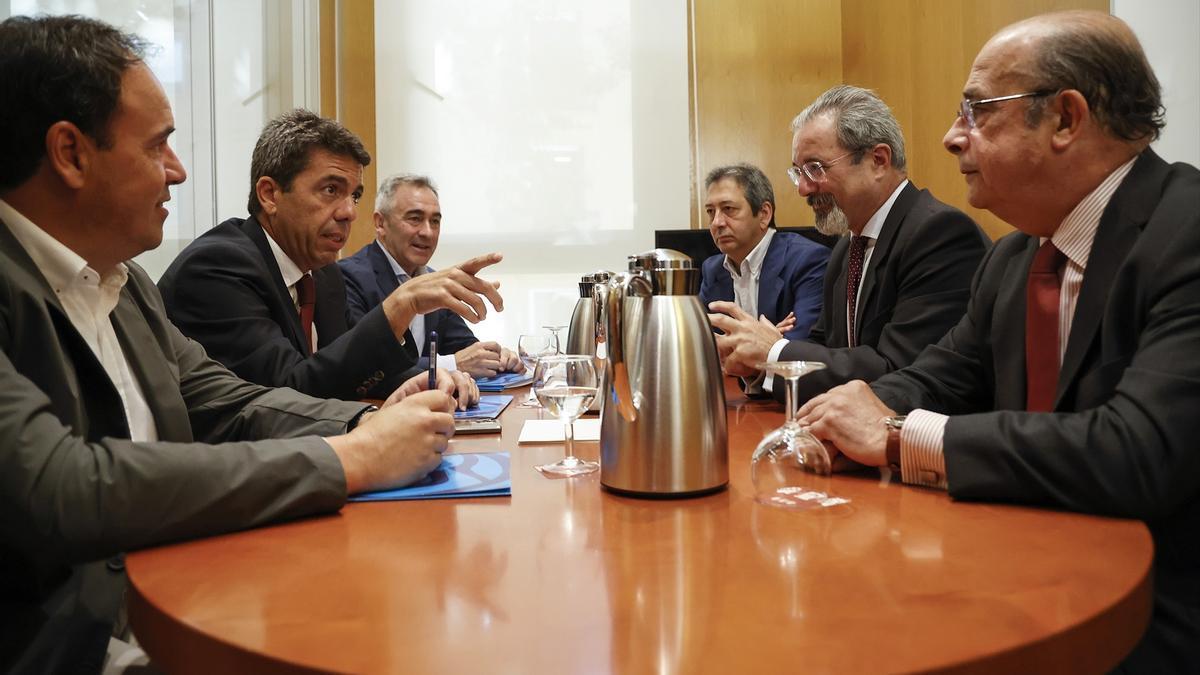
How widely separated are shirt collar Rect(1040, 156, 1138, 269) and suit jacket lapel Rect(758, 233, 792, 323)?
2.97 metres

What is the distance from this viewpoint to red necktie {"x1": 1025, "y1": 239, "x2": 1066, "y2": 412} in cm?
146

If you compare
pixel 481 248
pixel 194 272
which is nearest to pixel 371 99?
pixel 481 248

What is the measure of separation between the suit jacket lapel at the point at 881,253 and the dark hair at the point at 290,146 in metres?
1.76

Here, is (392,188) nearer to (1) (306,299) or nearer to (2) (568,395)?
(1) (306,299)

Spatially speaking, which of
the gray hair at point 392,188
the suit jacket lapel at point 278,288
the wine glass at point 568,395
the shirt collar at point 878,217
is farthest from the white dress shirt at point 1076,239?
the gray hair at point 392,188

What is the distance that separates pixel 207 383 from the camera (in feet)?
5.50

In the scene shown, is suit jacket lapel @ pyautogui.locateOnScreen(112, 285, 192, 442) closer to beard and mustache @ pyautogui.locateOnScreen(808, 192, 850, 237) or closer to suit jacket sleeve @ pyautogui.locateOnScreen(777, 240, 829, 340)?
beard and mustache @ pyautogui.locateOnScreen(808, 192, 850, 237)

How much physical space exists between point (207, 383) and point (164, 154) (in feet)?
1.48

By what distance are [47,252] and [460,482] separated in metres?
0.74

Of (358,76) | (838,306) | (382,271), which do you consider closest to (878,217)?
(838,306)

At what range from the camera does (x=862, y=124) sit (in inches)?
111

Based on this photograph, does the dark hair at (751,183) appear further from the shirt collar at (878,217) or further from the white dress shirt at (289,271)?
the white dress shirt at (289,271)

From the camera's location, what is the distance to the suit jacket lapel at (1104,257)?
51.7 inches

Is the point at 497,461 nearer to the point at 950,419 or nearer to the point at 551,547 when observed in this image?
the point at 551,547
